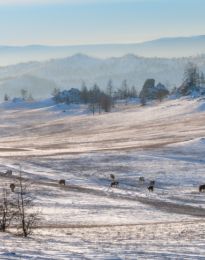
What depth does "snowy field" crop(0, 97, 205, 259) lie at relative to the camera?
1576 centimetres

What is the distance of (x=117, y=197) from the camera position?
1200 inches

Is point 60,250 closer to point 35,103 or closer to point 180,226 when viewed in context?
point 180,226

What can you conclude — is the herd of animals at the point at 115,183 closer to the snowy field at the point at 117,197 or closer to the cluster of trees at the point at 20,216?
the snowy field at the point at 117,197

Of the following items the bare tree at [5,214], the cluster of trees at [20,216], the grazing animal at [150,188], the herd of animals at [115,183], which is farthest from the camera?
the grazing animal at [150,188]

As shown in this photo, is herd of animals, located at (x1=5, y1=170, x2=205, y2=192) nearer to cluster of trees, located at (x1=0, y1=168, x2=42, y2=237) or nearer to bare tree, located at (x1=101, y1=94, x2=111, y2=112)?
cluster of trees, located at (x1=0, y1=168, x2=42, y2=237)

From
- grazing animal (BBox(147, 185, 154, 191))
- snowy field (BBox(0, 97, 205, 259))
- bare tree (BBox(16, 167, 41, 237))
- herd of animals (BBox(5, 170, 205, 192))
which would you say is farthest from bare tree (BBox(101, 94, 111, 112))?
bare tree (BBox(16, 167, 41, 237))

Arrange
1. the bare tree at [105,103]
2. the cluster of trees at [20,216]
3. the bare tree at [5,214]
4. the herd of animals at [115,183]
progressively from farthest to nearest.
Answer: the bare tree at [105,103], the herd of animals at [115,183], the bare tree at [5,214], the cluster of trees at [20,216]

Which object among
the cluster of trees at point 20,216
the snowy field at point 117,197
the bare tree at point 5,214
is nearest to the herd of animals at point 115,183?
the snowy field at point 117,197

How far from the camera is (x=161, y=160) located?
141ft

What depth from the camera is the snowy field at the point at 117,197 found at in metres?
15.8

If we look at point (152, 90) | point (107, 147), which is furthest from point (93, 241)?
point (152, 90)

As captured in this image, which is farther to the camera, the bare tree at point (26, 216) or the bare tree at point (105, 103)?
the bare tree at point (105, 103)

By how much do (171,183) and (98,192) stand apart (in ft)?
29.2

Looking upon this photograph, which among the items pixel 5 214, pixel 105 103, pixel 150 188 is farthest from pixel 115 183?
pixel 105 103
